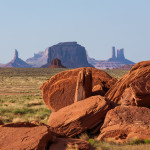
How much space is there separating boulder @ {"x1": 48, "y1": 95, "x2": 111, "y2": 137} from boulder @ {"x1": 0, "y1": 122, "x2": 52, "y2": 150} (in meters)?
1.97

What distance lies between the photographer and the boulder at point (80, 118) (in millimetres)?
10164

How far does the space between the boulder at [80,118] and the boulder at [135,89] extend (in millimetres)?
1146

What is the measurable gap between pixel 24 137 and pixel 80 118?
118 inches

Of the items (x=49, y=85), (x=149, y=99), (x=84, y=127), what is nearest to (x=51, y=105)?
(x=49, y=85)

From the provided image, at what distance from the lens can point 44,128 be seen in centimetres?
795

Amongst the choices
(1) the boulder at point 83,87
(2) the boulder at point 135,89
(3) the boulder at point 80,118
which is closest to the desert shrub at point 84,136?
(3) the boulder at point 80,118

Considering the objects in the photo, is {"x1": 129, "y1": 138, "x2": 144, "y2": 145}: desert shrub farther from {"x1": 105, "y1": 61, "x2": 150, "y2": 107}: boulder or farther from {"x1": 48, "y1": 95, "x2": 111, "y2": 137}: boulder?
{"x1": 105, "y1": 61, "x2": 150, "y2": 107}: boulder

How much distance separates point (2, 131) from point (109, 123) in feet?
12.6

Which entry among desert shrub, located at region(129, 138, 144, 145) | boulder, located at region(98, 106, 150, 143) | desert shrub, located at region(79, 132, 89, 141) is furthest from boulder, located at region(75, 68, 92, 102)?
desert shrub, located at region(129, 138, 144, 145)

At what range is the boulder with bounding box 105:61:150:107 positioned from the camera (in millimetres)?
10977

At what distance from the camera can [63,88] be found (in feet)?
47.1

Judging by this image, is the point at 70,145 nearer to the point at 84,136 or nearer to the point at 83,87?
the point at 84,136

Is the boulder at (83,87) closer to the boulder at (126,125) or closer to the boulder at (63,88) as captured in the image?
the boulder at (63,88)

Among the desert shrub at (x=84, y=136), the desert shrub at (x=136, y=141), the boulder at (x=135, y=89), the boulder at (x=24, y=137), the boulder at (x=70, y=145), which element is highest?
the boulder at (x=135, y=89)
